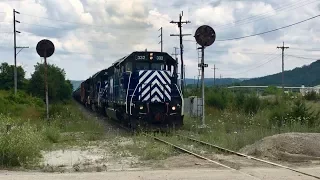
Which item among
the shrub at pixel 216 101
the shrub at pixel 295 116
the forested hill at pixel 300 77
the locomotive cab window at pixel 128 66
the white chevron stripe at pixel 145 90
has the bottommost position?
the shrub at pixel 295 116

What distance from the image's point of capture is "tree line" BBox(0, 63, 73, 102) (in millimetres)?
70606

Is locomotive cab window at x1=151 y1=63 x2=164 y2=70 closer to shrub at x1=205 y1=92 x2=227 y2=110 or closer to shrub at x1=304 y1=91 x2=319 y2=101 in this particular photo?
shrub at x1=205 y1=92 x2=227 y2=110

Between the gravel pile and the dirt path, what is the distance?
222cm

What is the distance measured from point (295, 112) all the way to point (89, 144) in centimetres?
1154

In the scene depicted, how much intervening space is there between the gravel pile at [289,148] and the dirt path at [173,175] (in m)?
2.22

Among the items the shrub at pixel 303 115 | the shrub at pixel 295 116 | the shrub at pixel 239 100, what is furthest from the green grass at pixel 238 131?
the shrub at pixel 239 100

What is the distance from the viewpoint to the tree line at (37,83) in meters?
70.6

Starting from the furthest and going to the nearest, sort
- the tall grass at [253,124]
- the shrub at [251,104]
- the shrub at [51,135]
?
the shrub at [251,104], the shrub at [51,135], the tall grass at [253,124]

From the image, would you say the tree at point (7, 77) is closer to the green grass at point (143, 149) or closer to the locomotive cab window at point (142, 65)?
the locomotive cab window at point (142, 65)

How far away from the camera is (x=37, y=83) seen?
71125 millimetres

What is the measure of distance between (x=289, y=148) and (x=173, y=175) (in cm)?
495

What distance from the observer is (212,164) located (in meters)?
12.5

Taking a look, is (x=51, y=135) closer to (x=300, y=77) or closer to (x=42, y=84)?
(x=42, y=84)

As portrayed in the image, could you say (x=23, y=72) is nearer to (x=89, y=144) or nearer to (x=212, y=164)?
(x=89, y=144)
